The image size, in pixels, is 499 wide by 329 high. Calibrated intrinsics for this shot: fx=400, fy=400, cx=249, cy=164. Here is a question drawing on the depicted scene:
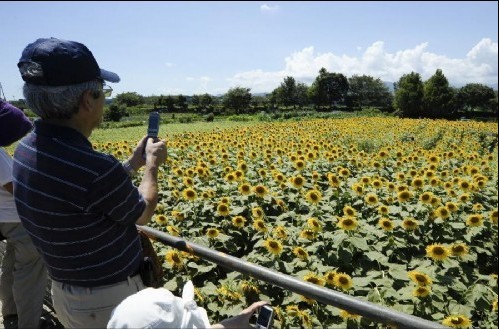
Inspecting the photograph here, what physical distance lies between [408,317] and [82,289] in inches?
53.6

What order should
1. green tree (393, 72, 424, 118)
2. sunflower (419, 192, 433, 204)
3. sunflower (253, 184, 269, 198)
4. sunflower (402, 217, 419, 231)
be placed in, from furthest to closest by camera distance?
green tree (393, 72, 424, 118) < sunflower (253, 184, 269, 198) < sunflower (419, 192, 433, 204) < sunflower (402, 217, 419, 231)

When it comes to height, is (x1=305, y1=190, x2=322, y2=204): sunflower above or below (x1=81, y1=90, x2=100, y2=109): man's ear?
below

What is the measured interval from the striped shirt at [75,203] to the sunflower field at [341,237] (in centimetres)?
144

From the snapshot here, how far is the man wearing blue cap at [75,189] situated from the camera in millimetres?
1582

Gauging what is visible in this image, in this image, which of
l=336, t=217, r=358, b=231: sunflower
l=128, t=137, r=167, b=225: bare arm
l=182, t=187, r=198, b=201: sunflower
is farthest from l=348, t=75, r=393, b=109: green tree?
l=128, t=137, r=167, b=225: bare arm

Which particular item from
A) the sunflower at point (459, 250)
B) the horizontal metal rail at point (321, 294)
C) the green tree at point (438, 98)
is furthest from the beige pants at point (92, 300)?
the green tree at point (438, 98)

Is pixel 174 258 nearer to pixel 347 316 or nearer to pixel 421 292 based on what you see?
pixel 347 316

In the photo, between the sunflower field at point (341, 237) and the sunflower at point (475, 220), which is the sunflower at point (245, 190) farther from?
the sunflower at point (475, 220)

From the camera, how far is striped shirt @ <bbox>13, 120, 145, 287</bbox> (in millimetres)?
1575

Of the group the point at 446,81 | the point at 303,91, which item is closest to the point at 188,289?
the point at 446,81

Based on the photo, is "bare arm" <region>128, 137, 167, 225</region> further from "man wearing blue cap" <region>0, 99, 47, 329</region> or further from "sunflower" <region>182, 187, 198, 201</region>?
"sunflower" <region>182, 187, 198, 201</region>

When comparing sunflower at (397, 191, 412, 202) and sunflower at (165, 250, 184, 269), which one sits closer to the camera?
sunflower at (165, 250, 184, 269)

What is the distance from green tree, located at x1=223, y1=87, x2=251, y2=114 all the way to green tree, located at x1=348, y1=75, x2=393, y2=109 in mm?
29762

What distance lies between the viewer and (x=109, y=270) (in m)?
1.76
